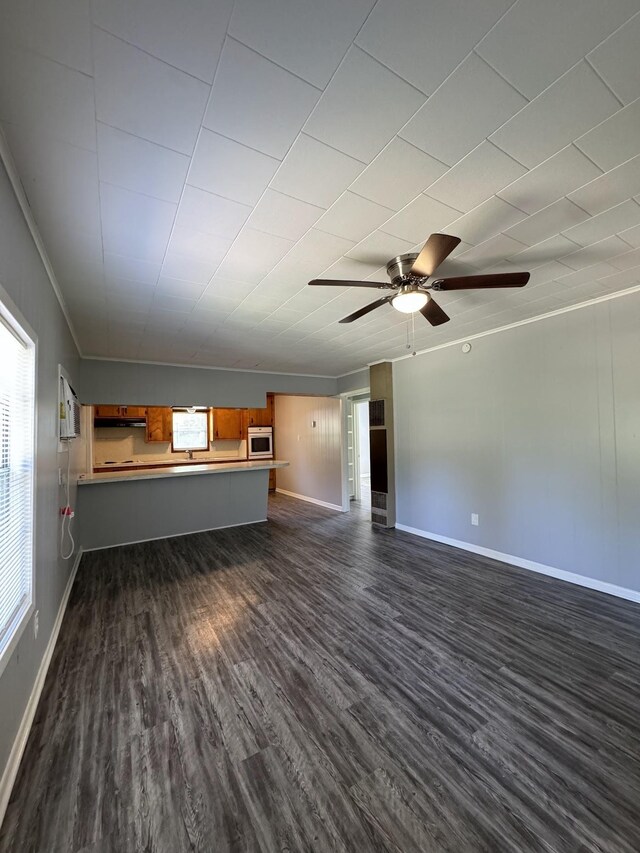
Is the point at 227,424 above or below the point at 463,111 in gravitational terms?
below

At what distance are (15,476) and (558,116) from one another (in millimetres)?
2721

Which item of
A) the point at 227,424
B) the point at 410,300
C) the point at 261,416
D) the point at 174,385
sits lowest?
the point at 227,424

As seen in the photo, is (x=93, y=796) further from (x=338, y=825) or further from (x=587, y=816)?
(x=587, y=816)

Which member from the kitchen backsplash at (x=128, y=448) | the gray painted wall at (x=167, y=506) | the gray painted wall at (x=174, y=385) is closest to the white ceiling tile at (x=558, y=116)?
the gray painted wall at (x=174, y=385)

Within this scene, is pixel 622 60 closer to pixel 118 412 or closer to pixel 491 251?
pixel 491 251

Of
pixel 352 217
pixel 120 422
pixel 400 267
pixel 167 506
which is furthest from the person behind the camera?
pixel 120 422

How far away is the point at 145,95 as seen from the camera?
1152 millimetres

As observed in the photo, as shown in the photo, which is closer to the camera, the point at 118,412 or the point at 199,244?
the point at 199,244

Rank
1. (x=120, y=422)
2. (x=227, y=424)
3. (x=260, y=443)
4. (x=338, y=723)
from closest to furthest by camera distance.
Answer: (x=338, y=723) < (x=120, y=422) < (x=227, y=424) < (x=260, y=443)

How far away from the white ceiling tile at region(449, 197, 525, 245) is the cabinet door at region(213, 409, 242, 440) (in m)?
6.32

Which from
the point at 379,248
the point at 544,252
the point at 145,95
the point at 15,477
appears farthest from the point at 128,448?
the point at 544,252

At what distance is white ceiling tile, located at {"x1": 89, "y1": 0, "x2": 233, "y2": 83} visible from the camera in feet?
2.98

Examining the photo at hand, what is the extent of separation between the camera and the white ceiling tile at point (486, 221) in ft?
5.80

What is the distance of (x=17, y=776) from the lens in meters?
1.45
